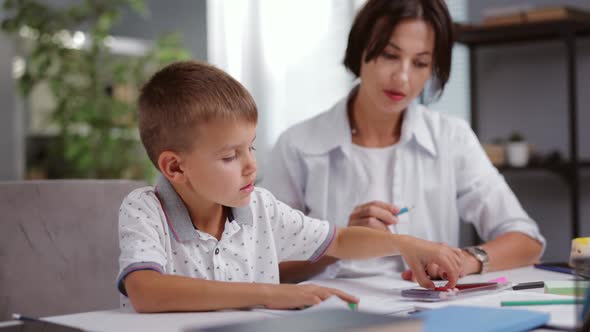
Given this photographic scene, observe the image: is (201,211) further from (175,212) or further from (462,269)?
(462,269)

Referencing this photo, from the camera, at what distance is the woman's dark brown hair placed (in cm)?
174

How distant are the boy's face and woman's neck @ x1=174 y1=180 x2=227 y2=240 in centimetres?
4

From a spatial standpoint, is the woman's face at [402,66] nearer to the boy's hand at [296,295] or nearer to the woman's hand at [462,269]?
the woman's hand at [462,269]

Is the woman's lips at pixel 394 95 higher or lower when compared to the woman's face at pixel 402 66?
lower

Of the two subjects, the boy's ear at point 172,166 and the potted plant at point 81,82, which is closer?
the boy's ear at point 172,166

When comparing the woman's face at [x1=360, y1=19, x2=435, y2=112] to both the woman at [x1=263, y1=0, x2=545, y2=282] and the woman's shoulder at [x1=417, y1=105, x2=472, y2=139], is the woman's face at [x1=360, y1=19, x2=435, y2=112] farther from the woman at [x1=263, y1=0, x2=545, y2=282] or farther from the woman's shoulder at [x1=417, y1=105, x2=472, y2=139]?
the woman's shoulder at [x1=417, y1=105, x2=472, y2=139]

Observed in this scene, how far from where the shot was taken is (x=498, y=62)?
357 centimetres

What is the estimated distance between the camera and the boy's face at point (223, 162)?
1.19m

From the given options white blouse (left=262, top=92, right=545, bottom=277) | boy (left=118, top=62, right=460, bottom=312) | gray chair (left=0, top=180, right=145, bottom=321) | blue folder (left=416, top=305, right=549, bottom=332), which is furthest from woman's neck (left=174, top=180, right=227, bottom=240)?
white blouse (left=262, top=92, right=545, bottom=277)

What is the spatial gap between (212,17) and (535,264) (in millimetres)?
3382

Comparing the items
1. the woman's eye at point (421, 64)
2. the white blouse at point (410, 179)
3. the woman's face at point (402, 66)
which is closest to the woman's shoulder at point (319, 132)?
the white blouse at point (410, 179)

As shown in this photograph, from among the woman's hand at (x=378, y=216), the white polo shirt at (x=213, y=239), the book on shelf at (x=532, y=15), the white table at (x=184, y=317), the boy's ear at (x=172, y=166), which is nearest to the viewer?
the white table at (x=184, y=317)

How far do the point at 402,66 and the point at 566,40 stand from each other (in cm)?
168

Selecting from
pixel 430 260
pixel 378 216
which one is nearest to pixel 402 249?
pixel 430 260
